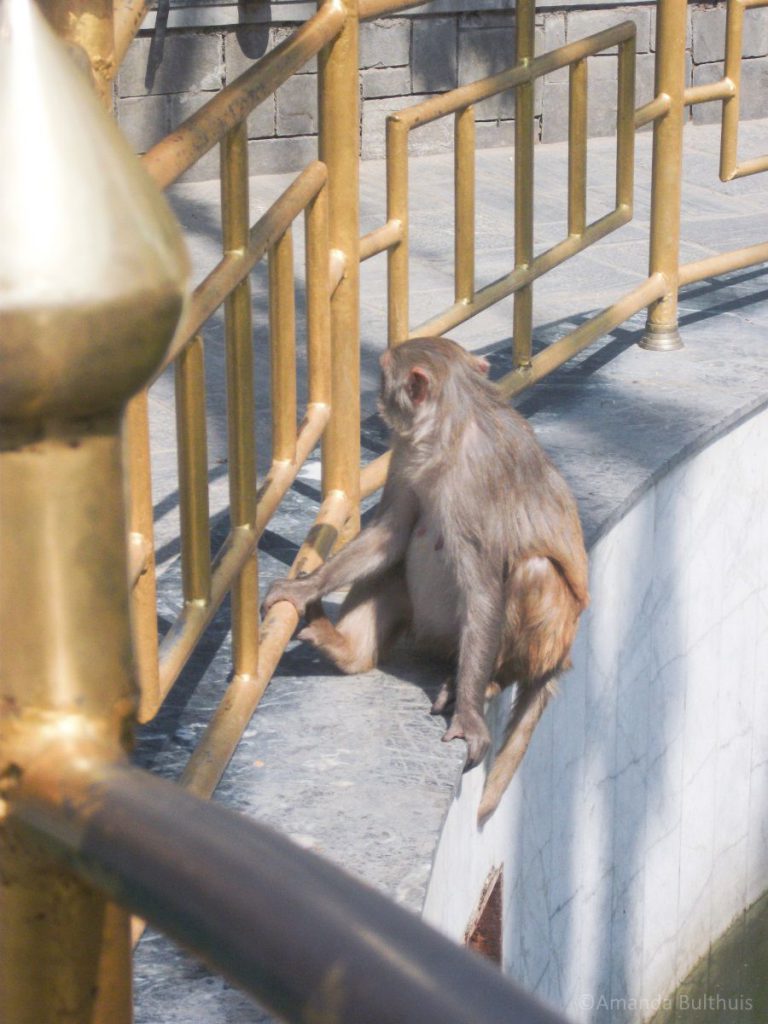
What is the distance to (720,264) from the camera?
4.98 m

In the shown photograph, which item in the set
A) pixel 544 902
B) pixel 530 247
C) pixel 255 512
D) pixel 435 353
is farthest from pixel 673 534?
pixel 255 512

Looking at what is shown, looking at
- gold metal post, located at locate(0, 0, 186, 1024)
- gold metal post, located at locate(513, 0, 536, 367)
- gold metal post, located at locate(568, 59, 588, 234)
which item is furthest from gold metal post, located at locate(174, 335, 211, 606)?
gold metal post, located at locate(568, 59, 588, 234)

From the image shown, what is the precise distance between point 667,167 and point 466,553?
214 centimetres

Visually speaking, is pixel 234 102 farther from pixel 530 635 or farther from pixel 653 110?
pixel 653 110

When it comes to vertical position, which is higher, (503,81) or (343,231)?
(503,81)

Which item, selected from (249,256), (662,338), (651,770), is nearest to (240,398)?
(249,256)

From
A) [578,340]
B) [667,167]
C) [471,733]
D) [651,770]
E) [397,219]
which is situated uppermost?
[397,219]

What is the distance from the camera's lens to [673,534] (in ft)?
13.3

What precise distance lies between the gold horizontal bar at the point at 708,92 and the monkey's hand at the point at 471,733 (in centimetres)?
246

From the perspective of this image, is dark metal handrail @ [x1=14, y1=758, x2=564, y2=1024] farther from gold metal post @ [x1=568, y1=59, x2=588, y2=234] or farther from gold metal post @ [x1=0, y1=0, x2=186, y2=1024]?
gold metal post @ [x1=568, y1=59, x2=588, y2=234]

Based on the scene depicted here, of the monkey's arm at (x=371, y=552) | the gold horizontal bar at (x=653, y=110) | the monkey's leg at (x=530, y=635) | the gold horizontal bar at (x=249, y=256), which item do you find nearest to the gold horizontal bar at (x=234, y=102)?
the gold horizontal bar at (x=249, y=256)

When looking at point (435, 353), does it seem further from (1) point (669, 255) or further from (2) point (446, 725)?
(1) point (669, 255)

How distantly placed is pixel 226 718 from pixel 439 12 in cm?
588

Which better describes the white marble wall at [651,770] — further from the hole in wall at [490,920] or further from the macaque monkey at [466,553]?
the macaque monkey at [466,553]
